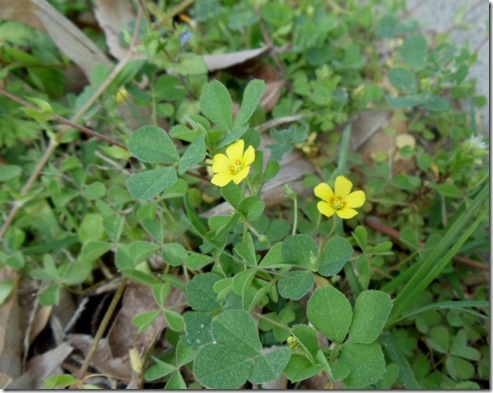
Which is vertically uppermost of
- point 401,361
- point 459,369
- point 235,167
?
point 235,167

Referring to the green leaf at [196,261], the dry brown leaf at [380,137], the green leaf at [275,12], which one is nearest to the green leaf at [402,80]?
the dry brown leaf at [380,137]

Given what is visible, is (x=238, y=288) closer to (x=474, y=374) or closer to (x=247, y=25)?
(x=474, y=374)

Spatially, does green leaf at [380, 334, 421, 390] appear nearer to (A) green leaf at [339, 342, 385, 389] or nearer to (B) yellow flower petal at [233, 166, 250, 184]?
(A) green leaf at [339, 342, 385, 389]

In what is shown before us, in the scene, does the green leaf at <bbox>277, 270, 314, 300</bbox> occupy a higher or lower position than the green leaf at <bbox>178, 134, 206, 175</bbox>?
lower

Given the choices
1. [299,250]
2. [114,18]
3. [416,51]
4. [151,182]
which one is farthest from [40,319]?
[416,51]

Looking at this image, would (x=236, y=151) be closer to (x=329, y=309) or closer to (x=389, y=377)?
(x=329, y=309)

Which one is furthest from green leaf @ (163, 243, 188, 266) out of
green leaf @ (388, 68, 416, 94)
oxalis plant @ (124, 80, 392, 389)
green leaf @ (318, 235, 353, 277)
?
green leaf @ (388, 68, 416, 94)
